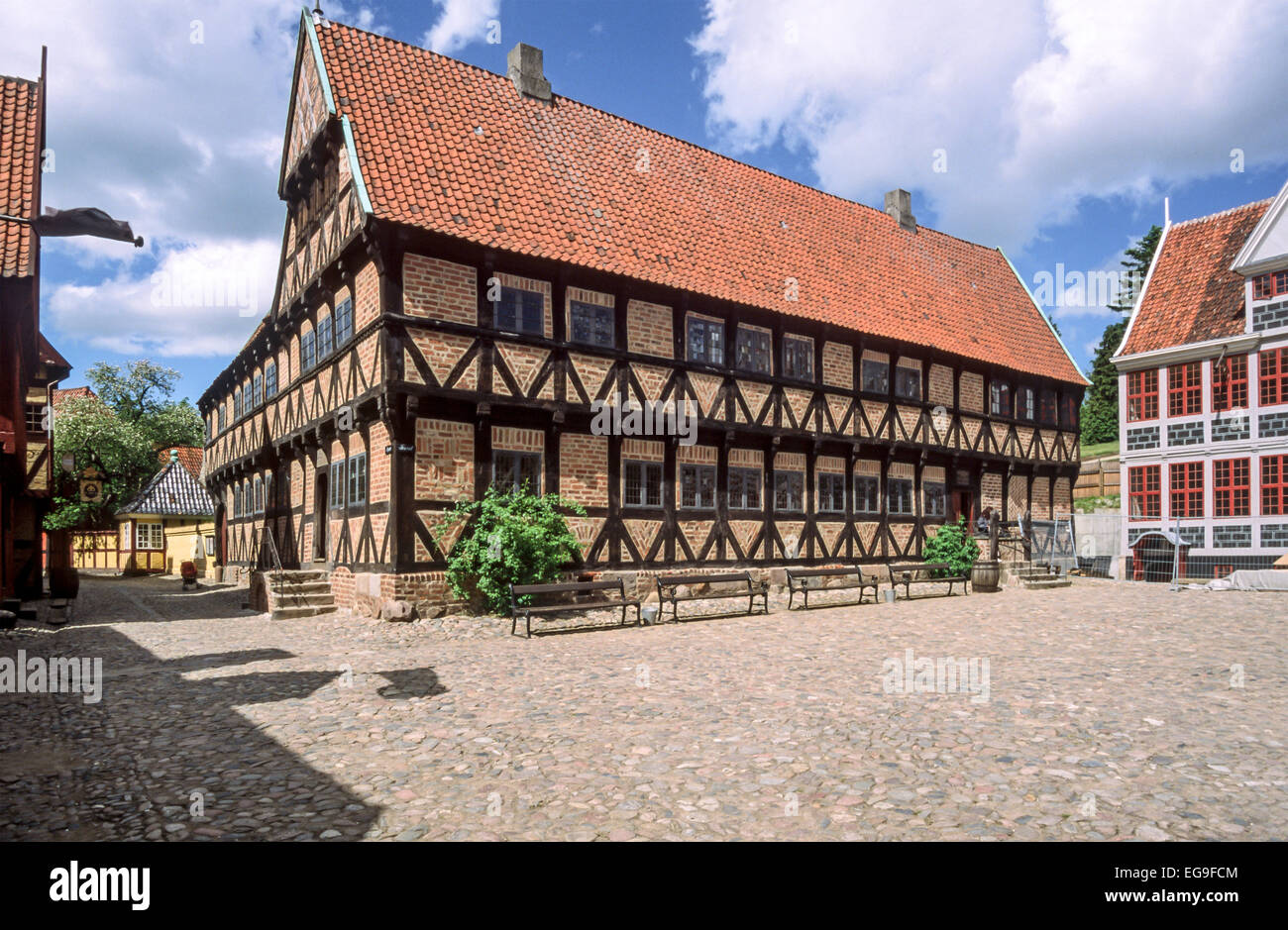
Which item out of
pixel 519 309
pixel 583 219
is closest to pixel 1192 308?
pixel 583 219

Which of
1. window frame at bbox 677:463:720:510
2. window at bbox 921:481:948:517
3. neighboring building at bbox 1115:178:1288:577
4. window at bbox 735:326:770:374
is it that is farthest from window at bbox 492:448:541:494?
neighboring building at bbox 1115:178:1288:577

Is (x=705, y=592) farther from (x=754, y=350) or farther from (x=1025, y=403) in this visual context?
(x=1025, y=403)

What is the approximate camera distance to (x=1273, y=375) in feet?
74.5

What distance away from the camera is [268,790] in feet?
16.9

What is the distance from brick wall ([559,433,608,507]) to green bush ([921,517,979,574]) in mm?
9086

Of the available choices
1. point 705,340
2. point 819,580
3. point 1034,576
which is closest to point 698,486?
point 705,340

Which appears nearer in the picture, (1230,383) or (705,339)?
(705,339)

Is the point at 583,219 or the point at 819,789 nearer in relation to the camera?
the point at 819,789

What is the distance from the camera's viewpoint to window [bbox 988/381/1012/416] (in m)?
24.2

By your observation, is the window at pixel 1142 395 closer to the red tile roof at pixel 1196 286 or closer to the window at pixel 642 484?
the red tile roof at pixel 1196 286

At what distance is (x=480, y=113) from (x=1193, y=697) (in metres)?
16.2

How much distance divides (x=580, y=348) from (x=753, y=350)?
4.68m
